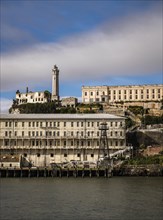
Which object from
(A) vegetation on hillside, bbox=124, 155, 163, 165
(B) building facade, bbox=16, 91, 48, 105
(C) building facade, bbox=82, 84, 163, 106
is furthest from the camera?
(B) building facade, bbox=16, 91, 48, 105

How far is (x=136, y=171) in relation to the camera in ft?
237

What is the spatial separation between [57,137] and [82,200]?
39.9 meters

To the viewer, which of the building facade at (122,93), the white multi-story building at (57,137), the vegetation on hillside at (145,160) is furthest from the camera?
the building facade at (122,93)

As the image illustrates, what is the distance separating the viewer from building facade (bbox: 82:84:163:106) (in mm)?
123250

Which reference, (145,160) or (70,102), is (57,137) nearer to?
(145,160)

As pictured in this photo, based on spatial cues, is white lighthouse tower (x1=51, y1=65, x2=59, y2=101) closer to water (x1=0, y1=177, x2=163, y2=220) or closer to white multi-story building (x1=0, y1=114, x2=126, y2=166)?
white multi-story building (x1=0, y1=114, x2=126, y2=166)

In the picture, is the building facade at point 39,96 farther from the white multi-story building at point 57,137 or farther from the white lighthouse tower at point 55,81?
the white multi-story building at point 57,137

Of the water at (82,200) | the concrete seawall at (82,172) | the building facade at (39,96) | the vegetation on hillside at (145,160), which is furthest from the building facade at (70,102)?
the water at (82,200)

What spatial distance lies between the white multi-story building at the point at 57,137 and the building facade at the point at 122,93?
1552 inches

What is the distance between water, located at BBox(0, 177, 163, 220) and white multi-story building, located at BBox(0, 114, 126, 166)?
21797 mm

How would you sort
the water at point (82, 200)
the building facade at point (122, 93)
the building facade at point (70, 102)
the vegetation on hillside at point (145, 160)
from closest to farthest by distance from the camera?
the water at point (82, 200), the vegetation on hillside at point (145, 160), the building facade at point (70, 102), the building facade at point (122, 93)

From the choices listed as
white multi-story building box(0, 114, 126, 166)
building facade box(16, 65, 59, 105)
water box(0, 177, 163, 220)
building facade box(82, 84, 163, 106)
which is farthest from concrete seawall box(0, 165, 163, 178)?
building facade box(16, 65, 59, 105)

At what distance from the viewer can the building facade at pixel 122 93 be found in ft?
404

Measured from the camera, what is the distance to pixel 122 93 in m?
125
